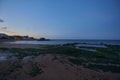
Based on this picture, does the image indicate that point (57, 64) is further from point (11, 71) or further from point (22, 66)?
point (11, 71)

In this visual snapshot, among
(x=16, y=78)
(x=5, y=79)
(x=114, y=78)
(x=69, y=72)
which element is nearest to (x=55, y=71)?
(x=69, y=72)

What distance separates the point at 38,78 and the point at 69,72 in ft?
5.80

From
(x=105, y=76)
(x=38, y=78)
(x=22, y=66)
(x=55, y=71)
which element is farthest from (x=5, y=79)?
(x=105, y=76)

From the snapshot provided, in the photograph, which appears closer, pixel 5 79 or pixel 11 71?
pixel 5 79

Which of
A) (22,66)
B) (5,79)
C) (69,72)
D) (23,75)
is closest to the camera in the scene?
(5,79)

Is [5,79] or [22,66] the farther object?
[22,66]

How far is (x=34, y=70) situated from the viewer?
26.0ft

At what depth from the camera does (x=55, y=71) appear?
7.96 meters

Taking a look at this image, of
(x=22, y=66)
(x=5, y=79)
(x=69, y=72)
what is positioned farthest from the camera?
(x=22, y=66)

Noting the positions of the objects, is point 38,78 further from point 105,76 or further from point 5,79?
point 105,76

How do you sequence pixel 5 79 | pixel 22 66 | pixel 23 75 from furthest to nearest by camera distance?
pixel 22 66, pixel 23 75, pixel 5 79

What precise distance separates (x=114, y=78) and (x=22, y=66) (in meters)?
5.21

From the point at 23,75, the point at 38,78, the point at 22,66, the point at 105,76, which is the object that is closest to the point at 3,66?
the point at 22,66

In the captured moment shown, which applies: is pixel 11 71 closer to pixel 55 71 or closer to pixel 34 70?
pixel 34 70
